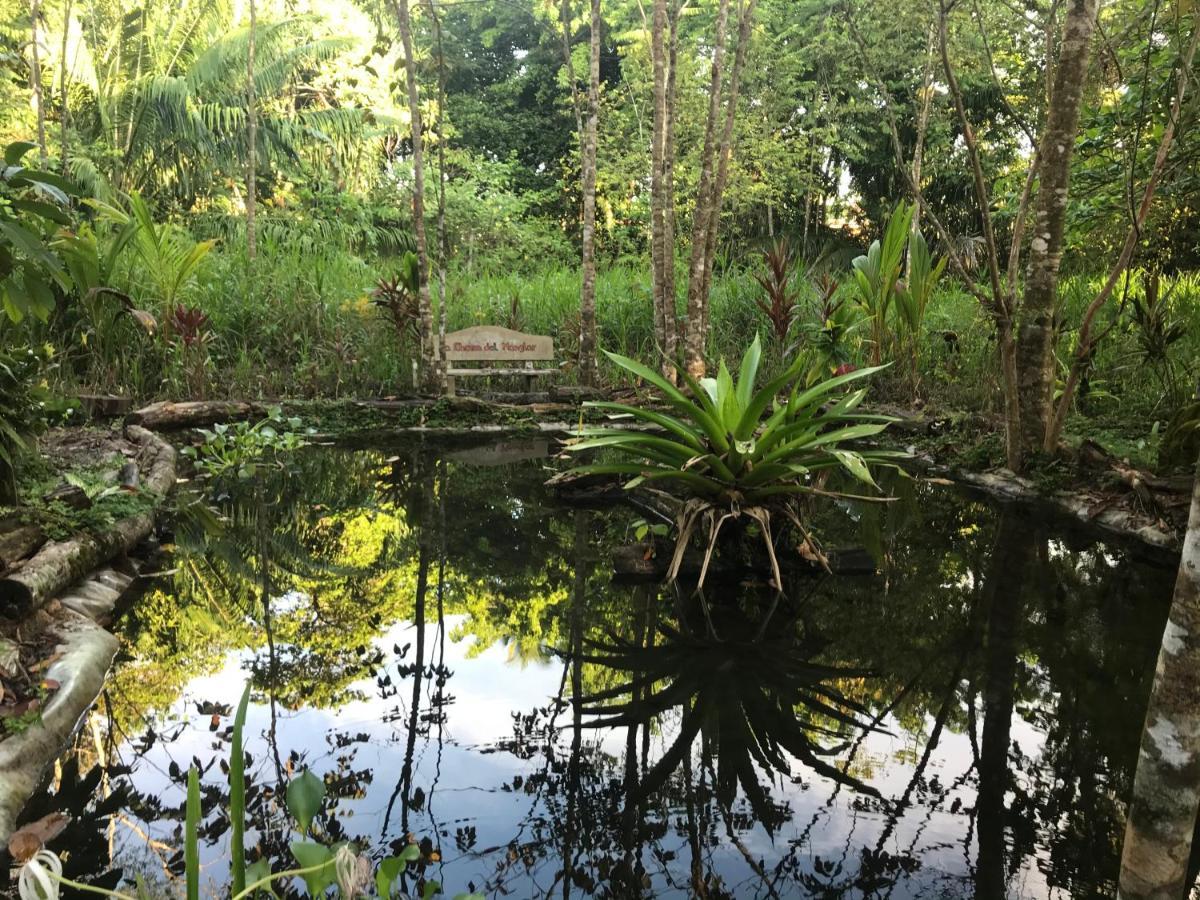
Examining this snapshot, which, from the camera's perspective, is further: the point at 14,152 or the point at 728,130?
the point at 728,130

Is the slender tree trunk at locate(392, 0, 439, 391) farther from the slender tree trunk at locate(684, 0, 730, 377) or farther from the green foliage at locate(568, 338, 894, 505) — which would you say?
the green foliage at locate(568, 338, 894, 505)

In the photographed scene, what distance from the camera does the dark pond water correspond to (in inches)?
75.4

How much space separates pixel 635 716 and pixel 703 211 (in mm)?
5625

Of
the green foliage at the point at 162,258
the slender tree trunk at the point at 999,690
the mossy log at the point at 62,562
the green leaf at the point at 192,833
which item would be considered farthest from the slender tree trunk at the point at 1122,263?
the green foliage at the point at 162,258

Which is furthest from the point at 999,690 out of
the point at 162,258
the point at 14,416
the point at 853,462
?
the point at 162,258

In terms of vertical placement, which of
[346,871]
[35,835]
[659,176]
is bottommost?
[35,835]

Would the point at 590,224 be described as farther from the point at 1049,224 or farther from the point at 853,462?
the point at 853,462

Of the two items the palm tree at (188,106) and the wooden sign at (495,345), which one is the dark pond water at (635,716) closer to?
the wooden sign at (495,345)

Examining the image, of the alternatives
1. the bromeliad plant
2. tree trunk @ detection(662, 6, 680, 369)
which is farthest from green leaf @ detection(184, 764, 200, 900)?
tree trunk @ detection(662, 6, 680, 369)

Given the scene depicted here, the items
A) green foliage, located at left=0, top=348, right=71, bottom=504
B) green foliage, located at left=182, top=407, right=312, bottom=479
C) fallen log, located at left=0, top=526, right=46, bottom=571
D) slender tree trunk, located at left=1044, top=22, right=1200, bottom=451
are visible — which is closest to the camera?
fallen log, located at left=0, top=526, right=46, bottom=571

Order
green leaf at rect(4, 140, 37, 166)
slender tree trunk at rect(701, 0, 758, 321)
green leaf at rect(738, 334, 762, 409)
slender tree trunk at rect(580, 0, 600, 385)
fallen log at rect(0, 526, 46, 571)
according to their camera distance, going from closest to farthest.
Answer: green leaf at rect(4, 140, 37, 166), fallen log at rect(0, 526, 46, 571), green leaf at rect(738, 334, 762, 409), slender tree trunk at rect(701, 0, 758, 321), slender tree trunk at rect(580, 0, 600, 385)

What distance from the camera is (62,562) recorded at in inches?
126

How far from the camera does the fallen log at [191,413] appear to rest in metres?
6.87

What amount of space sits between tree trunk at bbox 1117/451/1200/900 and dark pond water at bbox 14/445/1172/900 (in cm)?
51
